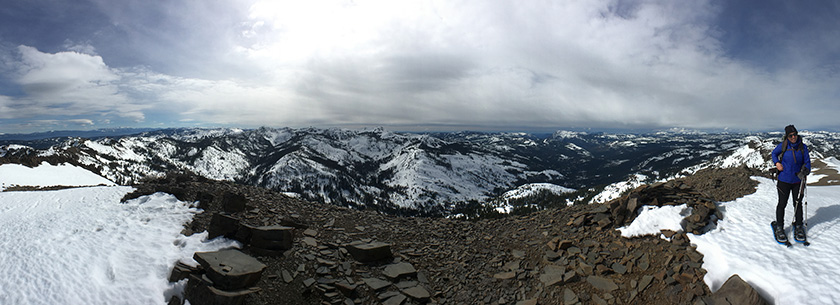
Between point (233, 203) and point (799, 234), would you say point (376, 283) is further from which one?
point (799, 234)

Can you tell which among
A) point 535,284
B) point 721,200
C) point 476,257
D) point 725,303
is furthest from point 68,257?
point 721,200

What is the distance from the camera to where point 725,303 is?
8.77 meters

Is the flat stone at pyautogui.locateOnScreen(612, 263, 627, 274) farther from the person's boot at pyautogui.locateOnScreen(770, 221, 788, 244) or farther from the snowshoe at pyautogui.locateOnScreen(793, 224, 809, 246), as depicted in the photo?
the snowshoe at pyautogui.locateOnScreen(793, 224, 809, 246)

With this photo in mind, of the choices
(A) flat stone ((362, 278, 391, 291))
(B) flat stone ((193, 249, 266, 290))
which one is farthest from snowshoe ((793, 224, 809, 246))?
(B) flat stone ((193, 249, 266, 290))

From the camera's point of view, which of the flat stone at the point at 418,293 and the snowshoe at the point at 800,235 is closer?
the snowshoe at the point at 800,235

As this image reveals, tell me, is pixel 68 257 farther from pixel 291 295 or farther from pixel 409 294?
pixel 409 294

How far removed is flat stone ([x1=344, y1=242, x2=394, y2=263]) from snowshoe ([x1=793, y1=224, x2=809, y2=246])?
14844mm

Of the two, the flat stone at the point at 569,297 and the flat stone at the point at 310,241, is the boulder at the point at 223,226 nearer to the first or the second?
the flat stone at the point at 310,241

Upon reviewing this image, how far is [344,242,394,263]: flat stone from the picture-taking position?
534 inches

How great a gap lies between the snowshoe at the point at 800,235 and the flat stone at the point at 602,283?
6237 millimetres

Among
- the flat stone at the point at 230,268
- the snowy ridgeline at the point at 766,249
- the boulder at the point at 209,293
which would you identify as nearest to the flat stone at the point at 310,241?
the flat stone at the point at 230,268

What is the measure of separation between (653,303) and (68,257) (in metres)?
19.9

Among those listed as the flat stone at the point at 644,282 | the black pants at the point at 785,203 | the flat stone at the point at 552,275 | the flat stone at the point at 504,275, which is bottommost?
the flat stone at the point at 504,275

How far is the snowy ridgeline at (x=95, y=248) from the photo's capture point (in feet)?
30.9
